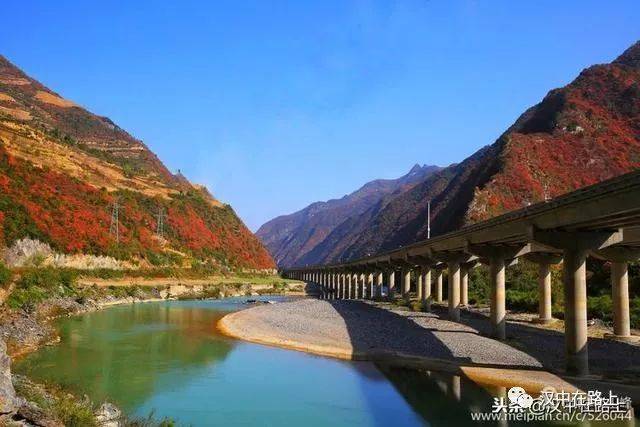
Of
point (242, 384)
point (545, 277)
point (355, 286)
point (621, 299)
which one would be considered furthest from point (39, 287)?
point (355, 286)

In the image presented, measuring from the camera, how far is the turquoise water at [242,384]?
18.1 m

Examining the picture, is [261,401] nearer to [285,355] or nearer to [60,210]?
[285,355]

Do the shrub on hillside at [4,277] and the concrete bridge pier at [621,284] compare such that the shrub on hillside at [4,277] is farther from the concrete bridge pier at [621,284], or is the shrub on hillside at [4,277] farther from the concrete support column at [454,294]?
the concrete bridge pier at [621,284]

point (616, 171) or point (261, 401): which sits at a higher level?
point (616, 171)

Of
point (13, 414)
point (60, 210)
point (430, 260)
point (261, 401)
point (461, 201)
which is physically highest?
point (461, 201)

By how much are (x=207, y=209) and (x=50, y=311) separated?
312ft

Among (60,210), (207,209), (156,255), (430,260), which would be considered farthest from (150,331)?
(207,209)

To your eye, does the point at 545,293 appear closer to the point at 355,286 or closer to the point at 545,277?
the point at 545,277

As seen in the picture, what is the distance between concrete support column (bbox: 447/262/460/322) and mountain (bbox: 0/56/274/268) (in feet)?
142

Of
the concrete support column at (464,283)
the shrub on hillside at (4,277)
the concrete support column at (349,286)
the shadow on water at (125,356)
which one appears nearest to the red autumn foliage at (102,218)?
the shrub on hillside at (4,277)

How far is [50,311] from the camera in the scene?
1714 inches

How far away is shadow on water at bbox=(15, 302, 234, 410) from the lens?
826 inches

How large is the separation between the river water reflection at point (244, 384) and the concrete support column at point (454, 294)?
56.9ft

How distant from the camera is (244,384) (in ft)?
73.0
